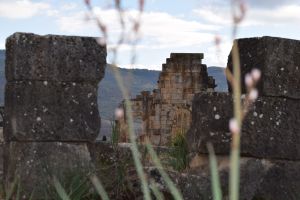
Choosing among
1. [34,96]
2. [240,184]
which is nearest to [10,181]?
[34,96]

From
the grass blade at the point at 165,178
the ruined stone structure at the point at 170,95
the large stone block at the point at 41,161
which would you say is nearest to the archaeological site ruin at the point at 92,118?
the large stone block at the point at 41,161

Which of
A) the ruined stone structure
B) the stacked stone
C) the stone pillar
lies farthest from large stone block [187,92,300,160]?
the ruined stone structure

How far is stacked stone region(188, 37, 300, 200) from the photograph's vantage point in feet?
19.3

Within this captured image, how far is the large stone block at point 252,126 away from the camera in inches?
231

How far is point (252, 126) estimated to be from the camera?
588 cm

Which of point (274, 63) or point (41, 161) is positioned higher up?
point (274, 63)

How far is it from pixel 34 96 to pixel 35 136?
0.37m

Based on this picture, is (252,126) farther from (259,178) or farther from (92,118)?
(92,118)

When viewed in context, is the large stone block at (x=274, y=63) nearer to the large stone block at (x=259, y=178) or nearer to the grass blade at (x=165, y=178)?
the large stone block at (x=259, y=178)

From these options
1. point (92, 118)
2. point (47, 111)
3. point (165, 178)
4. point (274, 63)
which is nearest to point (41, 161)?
point (47, 111)

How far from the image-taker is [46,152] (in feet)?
19.4

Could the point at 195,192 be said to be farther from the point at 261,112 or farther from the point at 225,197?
the point at 261,112

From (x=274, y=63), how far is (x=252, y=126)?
0.63 meters

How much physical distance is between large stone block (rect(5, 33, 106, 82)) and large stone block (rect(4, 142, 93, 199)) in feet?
2.07
